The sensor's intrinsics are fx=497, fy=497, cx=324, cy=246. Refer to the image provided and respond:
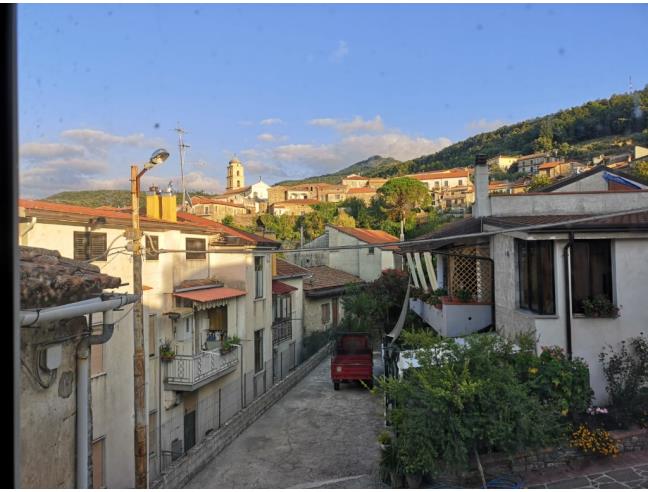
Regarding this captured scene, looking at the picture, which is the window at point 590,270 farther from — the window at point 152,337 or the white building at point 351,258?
the white building at point 351,258

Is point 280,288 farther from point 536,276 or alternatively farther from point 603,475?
point 603,475

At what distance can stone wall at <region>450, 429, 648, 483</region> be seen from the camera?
6.59 m

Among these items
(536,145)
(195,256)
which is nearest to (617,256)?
(195,256)

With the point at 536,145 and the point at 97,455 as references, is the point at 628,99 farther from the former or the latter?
the point at 97,455

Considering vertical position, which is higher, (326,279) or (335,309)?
(326,279)

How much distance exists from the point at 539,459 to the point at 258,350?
42.4 ft

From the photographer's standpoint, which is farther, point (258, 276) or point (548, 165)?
point (548, 165)

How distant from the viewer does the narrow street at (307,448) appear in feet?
28.8

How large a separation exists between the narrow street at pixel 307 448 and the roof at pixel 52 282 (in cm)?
544

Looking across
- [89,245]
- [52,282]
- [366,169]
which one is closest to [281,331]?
[89,245]

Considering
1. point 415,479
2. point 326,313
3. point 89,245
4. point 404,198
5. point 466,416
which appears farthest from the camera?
point 404,198

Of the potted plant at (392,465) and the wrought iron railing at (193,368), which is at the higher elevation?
the wrought iron railing at (193,368)

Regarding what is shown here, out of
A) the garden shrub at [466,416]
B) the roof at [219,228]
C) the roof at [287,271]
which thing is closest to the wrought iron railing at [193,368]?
the roof at [219,228]

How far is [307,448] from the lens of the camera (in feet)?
34.1
